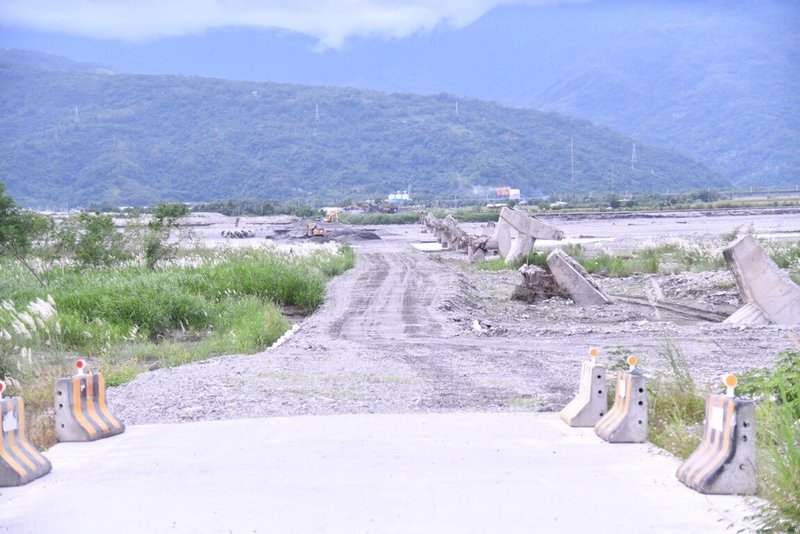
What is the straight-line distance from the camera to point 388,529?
6645 millimetres

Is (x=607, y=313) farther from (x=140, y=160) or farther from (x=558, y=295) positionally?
(x=140, y=160)

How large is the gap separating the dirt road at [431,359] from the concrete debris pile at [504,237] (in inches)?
352

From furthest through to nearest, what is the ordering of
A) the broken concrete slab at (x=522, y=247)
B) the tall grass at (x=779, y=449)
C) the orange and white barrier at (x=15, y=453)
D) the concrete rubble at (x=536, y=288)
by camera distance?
the broken concrete slab at (x=522, y=247), the concrete rubble at (x=536, y=288), the orange and white barrier at (x=15, y=453), the tall grass at (x=779, y=449)

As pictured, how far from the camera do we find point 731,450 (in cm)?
707

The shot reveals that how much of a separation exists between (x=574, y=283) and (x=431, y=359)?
10.4 metres

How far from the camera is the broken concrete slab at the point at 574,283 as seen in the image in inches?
971

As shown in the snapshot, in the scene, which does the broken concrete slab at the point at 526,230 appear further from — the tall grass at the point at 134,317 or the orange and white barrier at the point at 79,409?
the orange and white barrier at the point at 79,409

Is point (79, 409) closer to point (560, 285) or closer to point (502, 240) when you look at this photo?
point (560, 285)

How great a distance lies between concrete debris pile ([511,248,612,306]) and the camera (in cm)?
2475

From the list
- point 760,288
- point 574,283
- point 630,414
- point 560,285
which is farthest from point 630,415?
point 560,285

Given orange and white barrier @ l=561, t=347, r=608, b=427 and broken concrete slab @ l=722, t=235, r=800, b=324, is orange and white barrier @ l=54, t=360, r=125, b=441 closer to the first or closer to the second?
orange and white barrier @ l=561, t=347, r=608, b=427

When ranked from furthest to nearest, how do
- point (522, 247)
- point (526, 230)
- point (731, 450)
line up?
point (522, 247) < point (526, 230) < point (731, 450)

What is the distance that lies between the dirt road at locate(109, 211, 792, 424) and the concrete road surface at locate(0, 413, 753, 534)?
4.98 feet

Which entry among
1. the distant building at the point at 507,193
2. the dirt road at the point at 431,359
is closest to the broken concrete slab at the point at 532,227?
the dirt road at the point at 431,359
